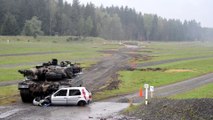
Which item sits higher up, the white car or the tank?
the tank

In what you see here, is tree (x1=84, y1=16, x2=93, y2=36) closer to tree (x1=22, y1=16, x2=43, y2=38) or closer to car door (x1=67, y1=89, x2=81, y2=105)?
tree (x1=22, y1=16, x2=43, y2=38)

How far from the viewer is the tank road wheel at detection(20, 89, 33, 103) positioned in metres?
33.7

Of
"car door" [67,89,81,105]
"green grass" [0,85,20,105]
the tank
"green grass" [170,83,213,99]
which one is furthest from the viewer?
"green grass" [170,83,213,99]

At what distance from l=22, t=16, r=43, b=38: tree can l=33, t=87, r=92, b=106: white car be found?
119784 mm

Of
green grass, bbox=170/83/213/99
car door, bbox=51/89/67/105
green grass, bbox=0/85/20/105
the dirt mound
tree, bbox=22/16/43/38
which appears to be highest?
tree, bbox=22/16/43/38

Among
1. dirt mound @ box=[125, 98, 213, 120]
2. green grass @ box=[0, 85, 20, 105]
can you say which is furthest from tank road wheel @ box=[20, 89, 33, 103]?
dirt mound @ box=[125, 98, 213, 120]

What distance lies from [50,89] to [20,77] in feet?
64.0

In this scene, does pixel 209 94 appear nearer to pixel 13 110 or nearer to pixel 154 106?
pixel 154 106

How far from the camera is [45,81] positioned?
3481cm

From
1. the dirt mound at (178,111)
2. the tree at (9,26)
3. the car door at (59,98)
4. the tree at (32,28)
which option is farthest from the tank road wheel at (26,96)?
the tree at (32,28)

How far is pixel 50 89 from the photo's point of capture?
33.8 metres

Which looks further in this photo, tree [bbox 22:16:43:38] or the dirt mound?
tree [bbox 22:16:43:38]

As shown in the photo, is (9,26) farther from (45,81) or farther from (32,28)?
(45,81)

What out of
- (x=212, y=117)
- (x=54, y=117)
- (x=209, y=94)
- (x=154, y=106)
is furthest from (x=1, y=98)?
(x=212, y=117)
